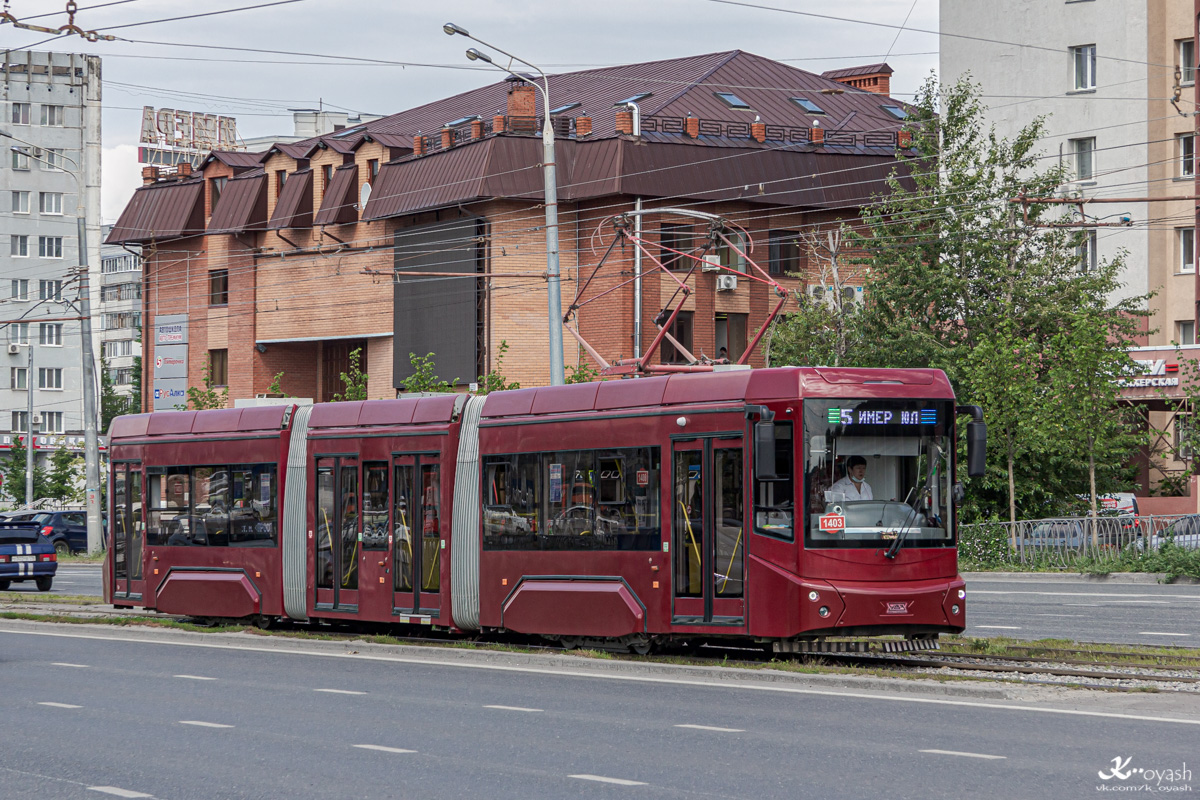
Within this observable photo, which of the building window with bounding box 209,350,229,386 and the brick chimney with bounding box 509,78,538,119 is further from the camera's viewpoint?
the building window with bounding box 209,350,229,386

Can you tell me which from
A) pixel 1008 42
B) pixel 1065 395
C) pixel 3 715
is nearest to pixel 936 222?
pixel 1065 395

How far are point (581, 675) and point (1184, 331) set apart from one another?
1604 inches

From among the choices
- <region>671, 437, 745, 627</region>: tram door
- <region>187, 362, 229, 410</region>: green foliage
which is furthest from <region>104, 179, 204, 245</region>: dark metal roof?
<region>671, 437, 745, 627</region>: tram door

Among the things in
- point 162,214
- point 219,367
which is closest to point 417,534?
point 219,367

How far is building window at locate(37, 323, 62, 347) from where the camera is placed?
95188 mm

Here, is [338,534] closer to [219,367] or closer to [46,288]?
[219,367]

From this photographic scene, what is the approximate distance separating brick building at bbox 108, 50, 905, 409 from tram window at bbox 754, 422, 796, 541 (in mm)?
29664

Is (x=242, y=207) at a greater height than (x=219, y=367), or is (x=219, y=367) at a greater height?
(x=242, y=207)

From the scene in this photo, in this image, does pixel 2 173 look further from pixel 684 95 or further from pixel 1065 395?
pixel 1065 395

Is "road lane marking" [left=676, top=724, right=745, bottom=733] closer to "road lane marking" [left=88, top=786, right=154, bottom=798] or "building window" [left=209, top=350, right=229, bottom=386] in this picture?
"road lane marking" [left=88, top=786, right=154, bottom=798]

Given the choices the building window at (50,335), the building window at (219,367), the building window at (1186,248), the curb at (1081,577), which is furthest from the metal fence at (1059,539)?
the building window at (50,335)

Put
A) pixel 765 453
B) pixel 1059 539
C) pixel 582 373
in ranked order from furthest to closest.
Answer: pixel 582 373
pixel 1059 539
pixel 765 453

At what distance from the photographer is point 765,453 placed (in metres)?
15.1

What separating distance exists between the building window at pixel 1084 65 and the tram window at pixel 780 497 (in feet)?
134
